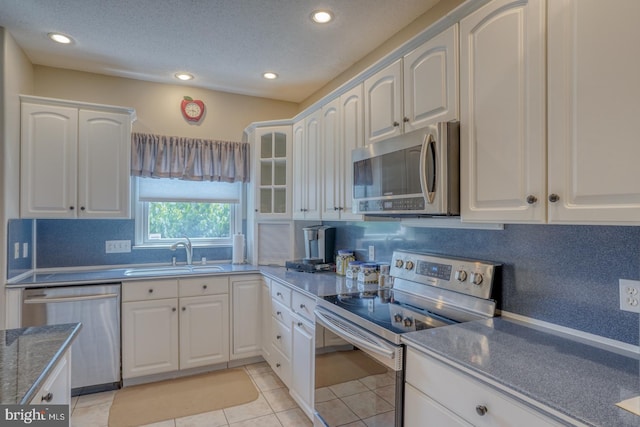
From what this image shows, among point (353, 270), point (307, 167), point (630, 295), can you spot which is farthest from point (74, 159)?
point (630, 295)

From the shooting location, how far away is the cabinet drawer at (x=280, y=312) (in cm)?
261

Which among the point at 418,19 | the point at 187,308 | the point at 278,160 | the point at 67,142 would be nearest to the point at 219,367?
the point at 187,308

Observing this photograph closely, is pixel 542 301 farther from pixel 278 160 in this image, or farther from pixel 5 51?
pixel 5 51

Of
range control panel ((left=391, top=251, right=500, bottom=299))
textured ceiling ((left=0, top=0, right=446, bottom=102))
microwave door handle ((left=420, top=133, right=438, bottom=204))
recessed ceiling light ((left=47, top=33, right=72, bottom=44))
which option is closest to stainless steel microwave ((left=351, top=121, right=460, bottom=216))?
microwave door handle ((left=420, top=133, right=438, bottom=204))

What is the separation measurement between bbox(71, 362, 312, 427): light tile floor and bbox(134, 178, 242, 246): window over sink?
135 cm

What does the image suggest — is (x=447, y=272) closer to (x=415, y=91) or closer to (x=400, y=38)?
(x=415, y=91)

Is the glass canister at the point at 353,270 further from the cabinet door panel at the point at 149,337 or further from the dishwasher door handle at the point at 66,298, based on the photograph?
the dishwasher door handle at the point at 66,298

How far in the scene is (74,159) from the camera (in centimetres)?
280

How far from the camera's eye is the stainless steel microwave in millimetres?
1604

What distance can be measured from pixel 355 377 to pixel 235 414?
116 cm

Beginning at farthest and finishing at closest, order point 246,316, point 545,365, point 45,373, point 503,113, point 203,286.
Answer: point 246,316
point 203,286
point 503,113
point 545,365
point 45,373

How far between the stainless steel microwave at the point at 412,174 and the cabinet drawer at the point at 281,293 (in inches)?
33.9

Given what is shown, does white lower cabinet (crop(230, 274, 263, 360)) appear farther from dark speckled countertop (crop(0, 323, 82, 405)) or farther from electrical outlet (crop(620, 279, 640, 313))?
electrical outlet (crop(620, 279, 640, 313))

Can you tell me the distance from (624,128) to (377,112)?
1.31 metres
